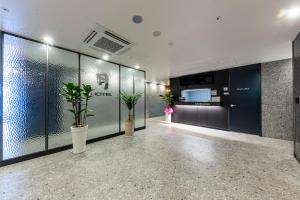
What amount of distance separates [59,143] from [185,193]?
10.7 feet

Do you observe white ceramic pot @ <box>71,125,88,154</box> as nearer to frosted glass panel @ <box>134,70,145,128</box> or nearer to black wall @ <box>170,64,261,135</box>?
frosted glass panel @ <box>134,70,145,128</box>

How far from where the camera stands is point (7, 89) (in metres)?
2.72

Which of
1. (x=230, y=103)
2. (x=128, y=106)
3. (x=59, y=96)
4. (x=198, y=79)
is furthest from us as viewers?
(x=198, y=79)

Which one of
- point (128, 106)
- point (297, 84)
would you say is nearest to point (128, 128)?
point (128, 106)

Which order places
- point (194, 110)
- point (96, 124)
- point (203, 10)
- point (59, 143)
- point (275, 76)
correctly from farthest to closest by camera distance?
point (194, 110), point (275, 76), point (96, 124), point (59, 143), point (203, 10)

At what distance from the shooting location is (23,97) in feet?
9.57

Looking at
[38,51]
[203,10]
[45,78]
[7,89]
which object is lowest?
[7,89]

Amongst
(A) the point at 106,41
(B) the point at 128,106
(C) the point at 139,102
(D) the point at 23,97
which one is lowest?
(B) the point at 128,106

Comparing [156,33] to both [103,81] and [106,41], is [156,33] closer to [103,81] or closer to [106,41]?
[106,41]

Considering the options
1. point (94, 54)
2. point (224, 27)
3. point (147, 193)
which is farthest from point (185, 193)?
point (94, 54)

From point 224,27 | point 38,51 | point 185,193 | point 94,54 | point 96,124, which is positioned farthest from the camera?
point 96,124

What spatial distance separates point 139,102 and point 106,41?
3.23 m

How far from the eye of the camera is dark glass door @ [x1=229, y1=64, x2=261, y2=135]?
4957mm

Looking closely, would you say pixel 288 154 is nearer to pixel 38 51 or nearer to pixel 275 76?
pixel 275 76
